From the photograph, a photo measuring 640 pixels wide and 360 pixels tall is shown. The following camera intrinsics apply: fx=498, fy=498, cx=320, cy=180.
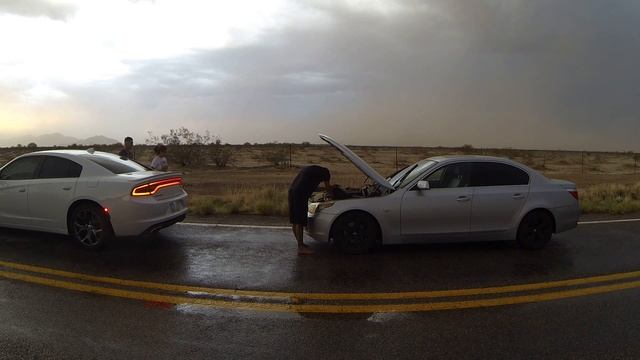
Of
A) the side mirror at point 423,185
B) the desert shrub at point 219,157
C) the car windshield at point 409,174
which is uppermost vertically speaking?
the desert shrub at point 219,157

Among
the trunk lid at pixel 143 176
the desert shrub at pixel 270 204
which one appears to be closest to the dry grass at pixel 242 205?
the desert shrub at pixel 270 204

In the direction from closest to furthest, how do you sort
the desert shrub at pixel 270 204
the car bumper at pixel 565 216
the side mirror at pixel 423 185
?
the side mirror at pixel 423 185 → the car bumper at pixel 565 216 → the desert shrub at pixel 270 204

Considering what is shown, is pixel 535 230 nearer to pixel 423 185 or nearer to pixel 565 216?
pixel 565 216

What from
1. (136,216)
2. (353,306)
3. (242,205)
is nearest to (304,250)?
(353,306)

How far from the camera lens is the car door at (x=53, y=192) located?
741 cm

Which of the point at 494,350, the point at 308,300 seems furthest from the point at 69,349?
the point at 494,350

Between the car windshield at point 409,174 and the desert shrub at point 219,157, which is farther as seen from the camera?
the desert shrub at point 219,157

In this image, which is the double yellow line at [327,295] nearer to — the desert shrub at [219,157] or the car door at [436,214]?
the car door at [436,214]

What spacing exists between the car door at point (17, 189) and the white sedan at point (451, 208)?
4.45 meters

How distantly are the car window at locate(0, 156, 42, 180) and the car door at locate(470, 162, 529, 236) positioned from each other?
6.76 metres

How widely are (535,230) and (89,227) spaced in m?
6.54

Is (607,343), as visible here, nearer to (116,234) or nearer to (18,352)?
(18,352)

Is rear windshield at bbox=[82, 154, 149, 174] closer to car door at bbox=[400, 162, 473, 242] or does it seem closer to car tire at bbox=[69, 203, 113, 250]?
car tire at bbox=[69, 203, 113, 250]

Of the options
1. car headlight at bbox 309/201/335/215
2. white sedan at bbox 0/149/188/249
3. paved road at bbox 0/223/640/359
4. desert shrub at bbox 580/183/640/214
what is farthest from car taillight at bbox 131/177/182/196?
desert shrub at bbox 580/183/640/214
